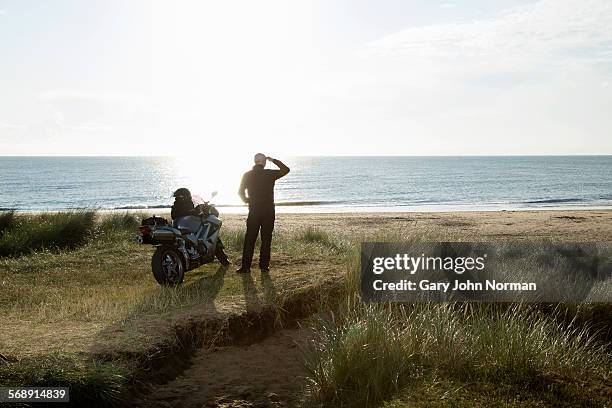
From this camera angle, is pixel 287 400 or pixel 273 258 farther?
pixel 273 258

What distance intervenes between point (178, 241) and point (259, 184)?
177cm

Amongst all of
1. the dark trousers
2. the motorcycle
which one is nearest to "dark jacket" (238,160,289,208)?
the dark trousers

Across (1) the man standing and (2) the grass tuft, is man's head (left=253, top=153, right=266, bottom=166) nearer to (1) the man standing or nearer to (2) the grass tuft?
(1) the man standing

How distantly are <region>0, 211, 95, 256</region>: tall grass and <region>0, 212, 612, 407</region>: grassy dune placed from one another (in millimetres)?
2207

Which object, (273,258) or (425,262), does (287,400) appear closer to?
(425,262)

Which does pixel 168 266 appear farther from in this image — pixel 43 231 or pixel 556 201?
pixel 556 201

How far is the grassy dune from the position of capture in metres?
6.10

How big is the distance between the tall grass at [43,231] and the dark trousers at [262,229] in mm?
6054

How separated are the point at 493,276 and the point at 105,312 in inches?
240

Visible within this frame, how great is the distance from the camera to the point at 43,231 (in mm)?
15672

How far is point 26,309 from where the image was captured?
9766 mm

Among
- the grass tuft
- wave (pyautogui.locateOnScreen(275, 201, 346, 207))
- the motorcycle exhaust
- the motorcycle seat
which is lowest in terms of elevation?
wave (pyautogui.locateOnScreen(275, 201, 346, 207))

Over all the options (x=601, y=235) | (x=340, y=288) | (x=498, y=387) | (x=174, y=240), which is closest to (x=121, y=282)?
(x=174, y=240)

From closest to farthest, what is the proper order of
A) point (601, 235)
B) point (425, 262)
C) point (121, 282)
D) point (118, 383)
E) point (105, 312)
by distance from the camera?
1. point (118, 383)
2. point (105, 312)
3. point (425, 262)
4. point (121, 282)
5. point (601, 235)
